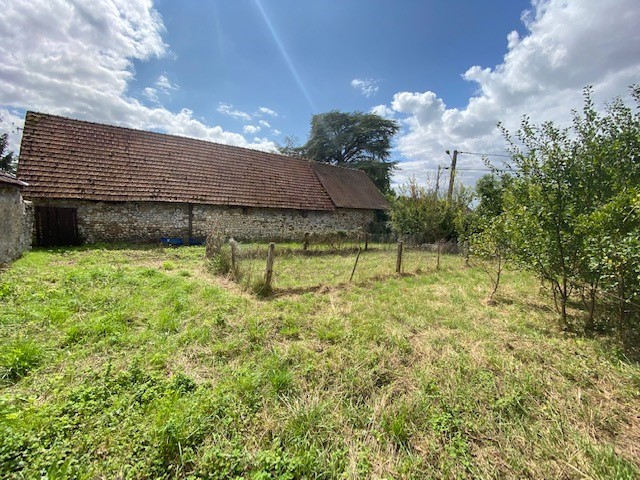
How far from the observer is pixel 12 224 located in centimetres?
804

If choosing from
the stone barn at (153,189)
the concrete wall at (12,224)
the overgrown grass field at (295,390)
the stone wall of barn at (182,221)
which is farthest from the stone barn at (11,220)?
the overgrown grass field at (295,390)

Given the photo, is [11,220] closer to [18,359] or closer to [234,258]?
[234,258]

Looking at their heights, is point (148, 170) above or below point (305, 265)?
above

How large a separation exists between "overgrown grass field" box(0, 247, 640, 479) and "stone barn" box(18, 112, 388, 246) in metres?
7.21

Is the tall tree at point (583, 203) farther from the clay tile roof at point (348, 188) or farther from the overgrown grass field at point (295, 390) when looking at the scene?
the clay tile roof at point (348, 188)

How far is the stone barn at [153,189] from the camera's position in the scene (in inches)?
449

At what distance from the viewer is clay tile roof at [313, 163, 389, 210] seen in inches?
791

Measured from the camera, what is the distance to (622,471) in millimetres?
2275

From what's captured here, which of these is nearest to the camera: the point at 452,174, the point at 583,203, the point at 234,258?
the point at 583,203

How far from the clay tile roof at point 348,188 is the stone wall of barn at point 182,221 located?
6.89 feet

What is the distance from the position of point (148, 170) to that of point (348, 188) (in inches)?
529

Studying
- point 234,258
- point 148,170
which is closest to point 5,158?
point 148,170

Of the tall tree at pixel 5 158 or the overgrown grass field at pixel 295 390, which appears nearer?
the overgrown grass field at pixel 295 390

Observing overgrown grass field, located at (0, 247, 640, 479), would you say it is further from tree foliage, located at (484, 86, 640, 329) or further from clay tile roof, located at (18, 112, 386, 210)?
clay tile roof, located at (18, 112, 386, 210)
